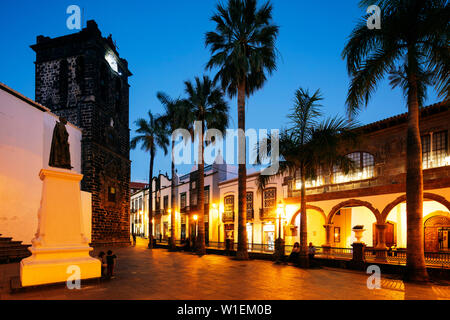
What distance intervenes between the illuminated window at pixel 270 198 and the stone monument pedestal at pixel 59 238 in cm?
2049

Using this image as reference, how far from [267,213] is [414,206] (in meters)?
18.5

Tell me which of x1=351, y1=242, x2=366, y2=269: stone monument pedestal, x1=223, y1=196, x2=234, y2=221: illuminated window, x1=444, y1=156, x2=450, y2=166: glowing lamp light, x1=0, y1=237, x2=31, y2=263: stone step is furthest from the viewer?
x1=223, y1=196, x2=234, y2=221: illuminated window

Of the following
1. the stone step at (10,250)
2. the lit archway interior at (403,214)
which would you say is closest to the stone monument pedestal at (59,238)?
the stone step at (10,250)

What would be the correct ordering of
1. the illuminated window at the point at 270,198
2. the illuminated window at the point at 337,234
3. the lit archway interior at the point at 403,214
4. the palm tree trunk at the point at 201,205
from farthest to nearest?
the illuminated window at the point at 270,198 < the illuminated window at the point at 337,234 < the palm tree trunk at the point at 201,205 < the lit archway interior at the point at 403,214

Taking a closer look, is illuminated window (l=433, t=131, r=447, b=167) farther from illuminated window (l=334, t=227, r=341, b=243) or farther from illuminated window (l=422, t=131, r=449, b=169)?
illuminated window (l=334, t=227, r=341, b=243)

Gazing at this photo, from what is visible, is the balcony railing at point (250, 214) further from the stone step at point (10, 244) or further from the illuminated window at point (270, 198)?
the stone step at point (10, 244)

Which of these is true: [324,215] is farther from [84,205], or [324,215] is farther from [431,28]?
[84,205]

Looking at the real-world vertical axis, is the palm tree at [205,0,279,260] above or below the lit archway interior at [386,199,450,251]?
above

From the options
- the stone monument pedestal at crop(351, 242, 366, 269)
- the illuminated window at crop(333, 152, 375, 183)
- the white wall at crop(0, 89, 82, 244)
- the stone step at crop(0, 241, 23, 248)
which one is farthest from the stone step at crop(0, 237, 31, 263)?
the illuminated window at crop(333, 152, 375, 183)

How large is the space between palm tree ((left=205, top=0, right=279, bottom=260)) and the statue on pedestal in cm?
1049

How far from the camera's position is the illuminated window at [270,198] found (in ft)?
95.4

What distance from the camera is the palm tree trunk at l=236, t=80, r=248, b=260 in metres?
19.2

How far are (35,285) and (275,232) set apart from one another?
70.6 feet

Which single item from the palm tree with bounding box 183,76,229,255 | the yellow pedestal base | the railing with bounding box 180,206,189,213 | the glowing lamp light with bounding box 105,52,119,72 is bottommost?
the railing with bounding box 180,206,189,213
